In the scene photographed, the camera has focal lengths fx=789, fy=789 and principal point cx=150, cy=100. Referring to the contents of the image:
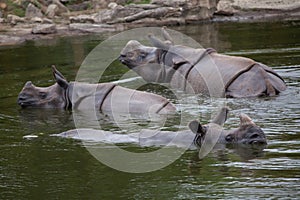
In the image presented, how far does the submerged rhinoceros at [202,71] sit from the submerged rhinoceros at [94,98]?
1.08 m

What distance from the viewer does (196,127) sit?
326 inches

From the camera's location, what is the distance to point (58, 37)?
21.8 meters

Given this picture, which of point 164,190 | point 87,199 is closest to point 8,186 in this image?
point 87,199

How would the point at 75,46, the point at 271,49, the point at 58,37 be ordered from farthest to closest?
the point at 58,37, the point at 75,46, the point at 271,49

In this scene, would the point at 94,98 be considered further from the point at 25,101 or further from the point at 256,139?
the point at 256,139

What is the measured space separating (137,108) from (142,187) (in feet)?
11.1

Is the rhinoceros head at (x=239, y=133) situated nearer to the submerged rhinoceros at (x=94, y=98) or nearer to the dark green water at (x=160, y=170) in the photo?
the dark green water at (x=160, y=170)

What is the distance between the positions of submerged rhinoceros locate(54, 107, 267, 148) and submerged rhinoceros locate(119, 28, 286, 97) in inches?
92.8

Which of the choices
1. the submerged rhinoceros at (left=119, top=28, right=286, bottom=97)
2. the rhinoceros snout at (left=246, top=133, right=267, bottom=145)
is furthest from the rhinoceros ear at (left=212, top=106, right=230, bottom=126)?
the submerged rhinoceros at (left=119, top=28, right=286, bottom=97)

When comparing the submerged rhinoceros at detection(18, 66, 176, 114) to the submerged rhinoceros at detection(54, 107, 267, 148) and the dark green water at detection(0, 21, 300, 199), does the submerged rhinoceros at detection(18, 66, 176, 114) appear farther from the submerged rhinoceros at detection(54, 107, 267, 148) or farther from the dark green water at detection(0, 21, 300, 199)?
the submerged rhinoceros at detection(54, 107, 267, 148)

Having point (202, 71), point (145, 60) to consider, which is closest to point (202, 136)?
point (202, 71)

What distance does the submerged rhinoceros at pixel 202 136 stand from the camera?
830 centimetres

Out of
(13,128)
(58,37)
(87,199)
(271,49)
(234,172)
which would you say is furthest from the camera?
(58,37)

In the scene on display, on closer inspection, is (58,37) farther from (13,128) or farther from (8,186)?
(8,186)
